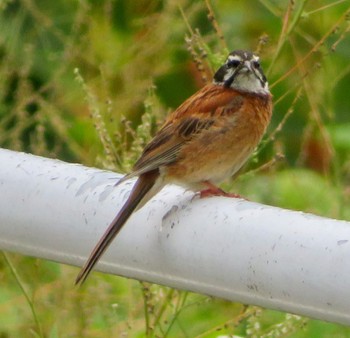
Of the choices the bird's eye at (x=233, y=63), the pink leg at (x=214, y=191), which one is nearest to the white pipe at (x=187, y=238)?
the pink leg at (x=214, y=191)

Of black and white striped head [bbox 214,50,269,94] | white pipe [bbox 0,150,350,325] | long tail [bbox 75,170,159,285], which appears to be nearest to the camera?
white pipe [bbox 0,150,350,325]

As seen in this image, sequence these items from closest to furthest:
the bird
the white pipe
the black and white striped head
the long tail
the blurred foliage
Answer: the white pipe → the long tail → the bird → the black and white striped head → the blurred foliage

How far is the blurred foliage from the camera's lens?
13.3 ft

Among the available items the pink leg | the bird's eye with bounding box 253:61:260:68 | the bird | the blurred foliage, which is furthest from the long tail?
the bird's eye with bounding box 253:61:260:68

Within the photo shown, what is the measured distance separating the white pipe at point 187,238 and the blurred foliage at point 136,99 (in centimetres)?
122

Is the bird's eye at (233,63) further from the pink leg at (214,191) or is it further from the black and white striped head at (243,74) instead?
the pink leg at (214,191)

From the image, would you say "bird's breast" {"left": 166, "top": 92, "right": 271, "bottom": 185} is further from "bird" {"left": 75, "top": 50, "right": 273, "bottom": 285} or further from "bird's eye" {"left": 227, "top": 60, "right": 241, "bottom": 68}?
"bird's eye" {"left": 227, "top": 60, "right": 241, "bottom": 68}

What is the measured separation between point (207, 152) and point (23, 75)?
1.33m

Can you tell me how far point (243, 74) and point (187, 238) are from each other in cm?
173

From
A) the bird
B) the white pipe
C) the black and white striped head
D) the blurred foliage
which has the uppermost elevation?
the white pipe

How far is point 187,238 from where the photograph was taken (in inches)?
87.7

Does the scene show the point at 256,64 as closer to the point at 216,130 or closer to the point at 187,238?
the point at 216,130

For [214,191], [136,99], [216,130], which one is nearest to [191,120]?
[216,130]

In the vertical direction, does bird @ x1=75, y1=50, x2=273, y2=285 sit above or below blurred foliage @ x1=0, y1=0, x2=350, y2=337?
above
